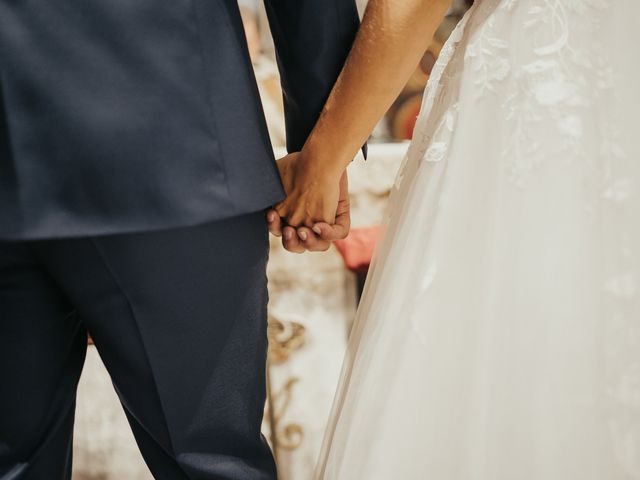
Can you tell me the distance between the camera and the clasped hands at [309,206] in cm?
72

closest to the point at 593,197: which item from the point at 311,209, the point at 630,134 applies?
the point at 630,134

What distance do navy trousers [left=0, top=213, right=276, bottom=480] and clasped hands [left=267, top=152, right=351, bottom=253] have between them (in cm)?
13

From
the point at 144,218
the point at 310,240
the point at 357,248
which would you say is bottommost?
the point at 357,248

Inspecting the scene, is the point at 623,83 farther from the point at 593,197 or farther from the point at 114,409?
the point at 114,409

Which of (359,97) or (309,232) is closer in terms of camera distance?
(359,97)

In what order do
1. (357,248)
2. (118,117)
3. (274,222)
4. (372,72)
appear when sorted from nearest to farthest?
(118,117) → (372,72) → (274,222) → (357,248)

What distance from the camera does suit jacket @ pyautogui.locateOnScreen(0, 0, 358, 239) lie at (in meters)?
0.48

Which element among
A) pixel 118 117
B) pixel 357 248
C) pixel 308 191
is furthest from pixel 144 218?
pixel 357 248

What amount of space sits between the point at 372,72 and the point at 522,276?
0.26 m

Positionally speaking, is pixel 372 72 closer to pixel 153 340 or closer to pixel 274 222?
pixel 274 222

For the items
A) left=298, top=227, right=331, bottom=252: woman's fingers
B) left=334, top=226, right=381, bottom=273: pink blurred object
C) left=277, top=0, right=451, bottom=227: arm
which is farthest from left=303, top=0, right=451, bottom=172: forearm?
left=334, top=226, right=381, bottom=273: pink blurred object

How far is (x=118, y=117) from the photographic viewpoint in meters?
0.49

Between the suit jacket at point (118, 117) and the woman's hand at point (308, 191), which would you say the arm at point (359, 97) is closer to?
the woman's hand at point (308, 191)

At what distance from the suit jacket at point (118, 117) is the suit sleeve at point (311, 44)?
0.15 meters
